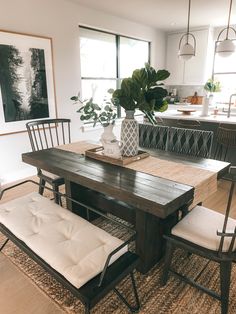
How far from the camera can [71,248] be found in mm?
1392

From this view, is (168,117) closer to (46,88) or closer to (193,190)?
(46,88)

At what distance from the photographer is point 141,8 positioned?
13.4 feet

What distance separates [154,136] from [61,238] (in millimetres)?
1686

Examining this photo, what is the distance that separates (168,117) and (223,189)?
1.33 m

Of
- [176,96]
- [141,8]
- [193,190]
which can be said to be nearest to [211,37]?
[176,96]

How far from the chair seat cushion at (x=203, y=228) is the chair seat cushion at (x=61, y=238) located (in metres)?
0.40

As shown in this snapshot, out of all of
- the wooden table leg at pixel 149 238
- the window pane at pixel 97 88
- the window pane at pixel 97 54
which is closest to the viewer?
the wooden table leg at pixel 149 238

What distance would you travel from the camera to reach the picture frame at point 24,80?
3.18 metres

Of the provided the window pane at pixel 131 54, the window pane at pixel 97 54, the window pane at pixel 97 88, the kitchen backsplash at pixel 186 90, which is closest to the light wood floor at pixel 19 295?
the window pane at pixel 97 88

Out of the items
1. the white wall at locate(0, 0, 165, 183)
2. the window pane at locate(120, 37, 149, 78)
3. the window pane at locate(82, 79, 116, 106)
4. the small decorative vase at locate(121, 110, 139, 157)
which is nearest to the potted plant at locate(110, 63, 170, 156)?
the small decorative vase at locate(121, 110, 139, 157)

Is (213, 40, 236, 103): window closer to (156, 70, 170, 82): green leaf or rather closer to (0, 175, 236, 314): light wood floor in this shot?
(156, 70, 170, 82): green leaf

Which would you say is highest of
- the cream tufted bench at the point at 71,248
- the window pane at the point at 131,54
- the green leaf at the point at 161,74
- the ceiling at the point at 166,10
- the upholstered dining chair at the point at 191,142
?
the ceiling at the point at 166,10

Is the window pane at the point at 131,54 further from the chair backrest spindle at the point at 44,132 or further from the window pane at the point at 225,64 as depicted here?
the chair backrest spindle at the point at 44,132

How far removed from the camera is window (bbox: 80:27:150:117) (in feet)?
14.4
